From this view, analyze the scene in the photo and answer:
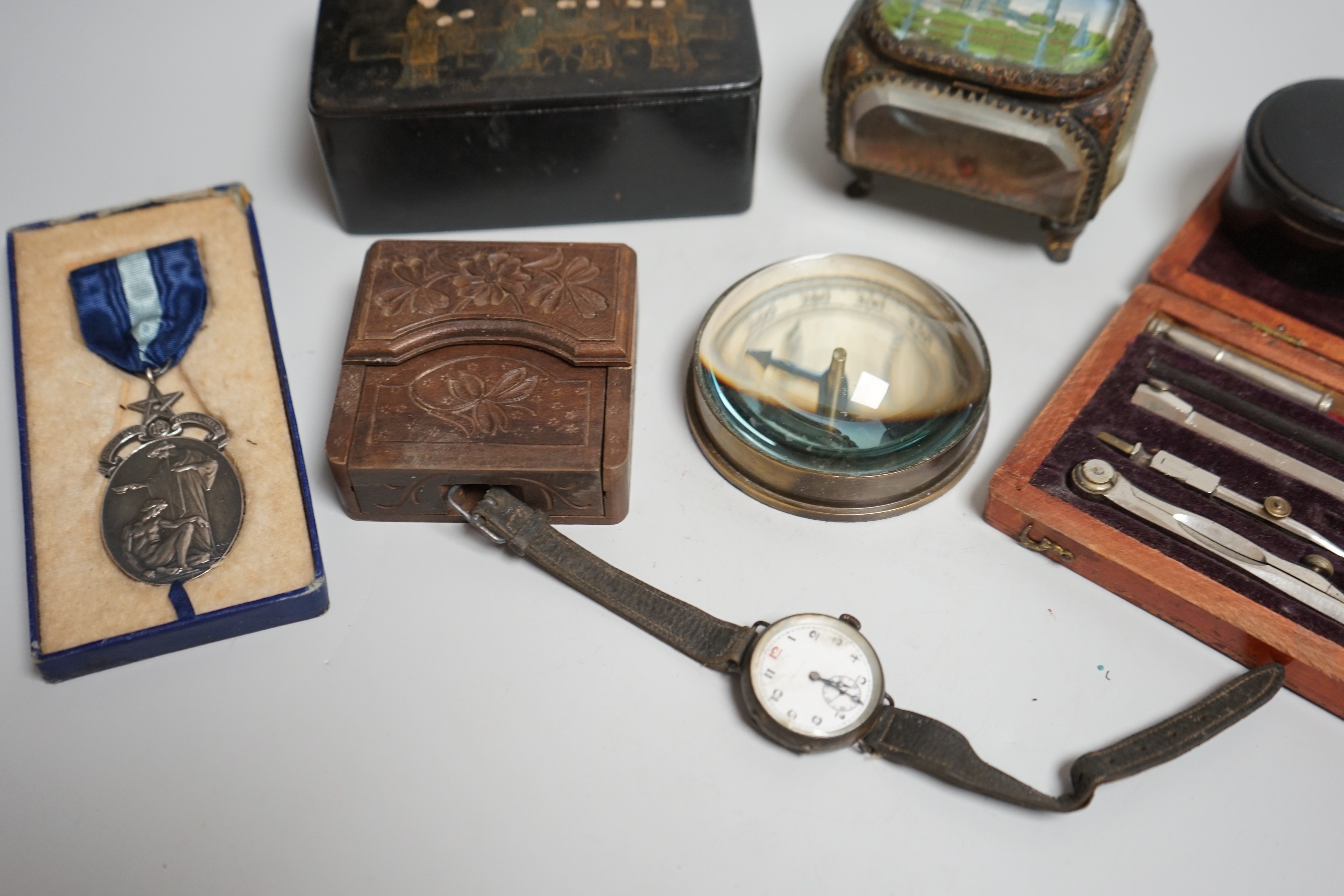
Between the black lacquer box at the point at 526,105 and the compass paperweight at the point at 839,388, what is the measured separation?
0.38m

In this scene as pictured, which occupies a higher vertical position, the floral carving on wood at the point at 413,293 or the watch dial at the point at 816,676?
the floral carving on wood at the point at 413,293

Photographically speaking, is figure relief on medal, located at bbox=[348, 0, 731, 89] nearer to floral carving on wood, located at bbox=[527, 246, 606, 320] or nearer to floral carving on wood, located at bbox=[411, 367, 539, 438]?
floral carving on wood, located at bbox=[527, 246, 606, 320]

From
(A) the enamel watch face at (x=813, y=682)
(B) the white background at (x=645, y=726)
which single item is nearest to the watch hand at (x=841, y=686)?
(A) the enamel watch face at (x=813, y=682)

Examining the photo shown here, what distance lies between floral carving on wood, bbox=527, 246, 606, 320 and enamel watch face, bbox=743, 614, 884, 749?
2.20ft

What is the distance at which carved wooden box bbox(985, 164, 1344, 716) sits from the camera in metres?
1.86

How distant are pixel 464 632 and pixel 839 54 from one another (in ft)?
4.26

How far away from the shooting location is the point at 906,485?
2.00 meters

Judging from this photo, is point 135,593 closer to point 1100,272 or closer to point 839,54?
point 839,54

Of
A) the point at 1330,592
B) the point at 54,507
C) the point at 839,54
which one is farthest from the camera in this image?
the point at 839,54

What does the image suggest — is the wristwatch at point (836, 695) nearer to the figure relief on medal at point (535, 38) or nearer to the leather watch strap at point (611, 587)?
the leather watch strap at point (611, 587)

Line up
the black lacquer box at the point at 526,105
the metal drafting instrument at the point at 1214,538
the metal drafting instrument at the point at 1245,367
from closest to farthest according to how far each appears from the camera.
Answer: the metal drafting instrument at the point at 1214,538 → the metal drafting instrument at the point at 1245,367 → the black lacquer box at the point at 526,105

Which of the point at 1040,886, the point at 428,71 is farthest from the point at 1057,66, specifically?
the point at 1040,886

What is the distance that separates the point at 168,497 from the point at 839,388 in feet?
4.03

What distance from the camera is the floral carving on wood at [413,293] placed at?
2027 mm
